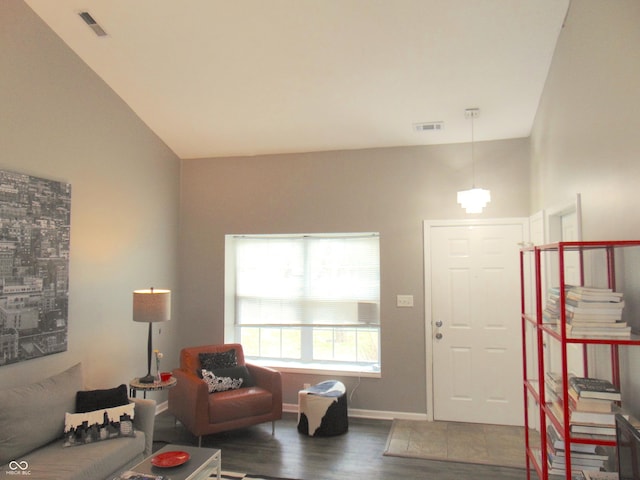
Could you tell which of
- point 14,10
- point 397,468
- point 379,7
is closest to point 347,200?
point 379,7

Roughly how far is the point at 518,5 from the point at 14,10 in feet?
11.3

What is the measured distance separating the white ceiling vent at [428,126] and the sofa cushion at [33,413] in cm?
361

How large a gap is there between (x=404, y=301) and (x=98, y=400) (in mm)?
2880

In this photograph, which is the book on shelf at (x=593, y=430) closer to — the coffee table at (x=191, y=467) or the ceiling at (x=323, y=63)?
the coffee table at (x=191, y=467)

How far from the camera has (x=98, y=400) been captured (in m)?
3.15

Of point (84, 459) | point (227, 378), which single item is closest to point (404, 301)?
point (227, 378)

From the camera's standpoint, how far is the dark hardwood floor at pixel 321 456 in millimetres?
3354

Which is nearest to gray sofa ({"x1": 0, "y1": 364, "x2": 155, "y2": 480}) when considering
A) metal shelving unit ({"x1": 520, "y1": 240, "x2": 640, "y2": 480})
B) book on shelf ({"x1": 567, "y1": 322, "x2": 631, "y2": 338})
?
metal shelving unit ({"x1": 520, "y1": 240, "x2": 640, "y2": 480})

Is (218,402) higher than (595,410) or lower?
lower

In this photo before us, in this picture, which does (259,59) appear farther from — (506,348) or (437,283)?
(506,348)

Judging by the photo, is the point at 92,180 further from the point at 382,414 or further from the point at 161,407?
the point at 382,414

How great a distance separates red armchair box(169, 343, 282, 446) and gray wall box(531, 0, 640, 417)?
9.27 ft

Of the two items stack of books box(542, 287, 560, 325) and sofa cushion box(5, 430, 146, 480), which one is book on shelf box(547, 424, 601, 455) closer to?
stack of books box(542, 287, 560, 325)

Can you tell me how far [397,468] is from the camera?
3441 millimetres
